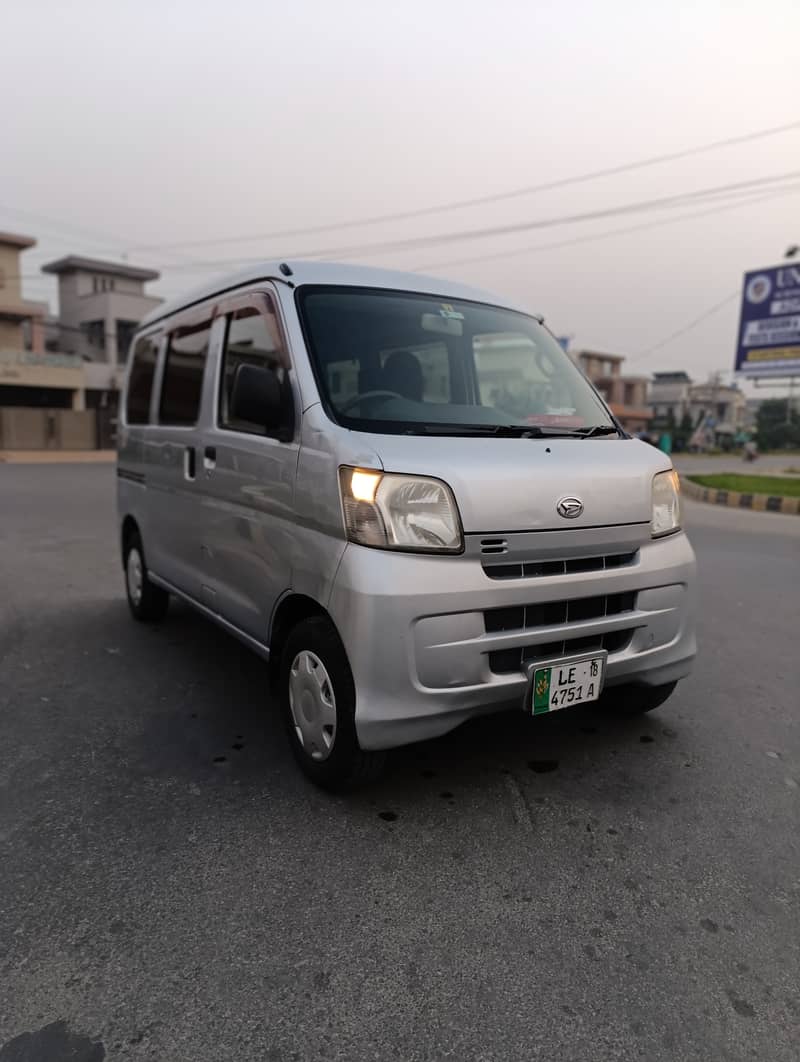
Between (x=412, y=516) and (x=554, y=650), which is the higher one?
(x=412, y=516)

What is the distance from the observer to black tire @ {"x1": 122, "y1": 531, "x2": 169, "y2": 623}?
16.6ft

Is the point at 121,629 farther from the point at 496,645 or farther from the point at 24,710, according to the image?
the point at 496,645

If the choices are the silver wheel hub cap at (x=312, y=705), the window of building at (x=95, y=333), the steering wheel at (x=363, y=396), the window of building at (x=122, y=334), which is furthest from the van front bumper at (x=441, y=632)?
the window of building at (x=95, y=333)

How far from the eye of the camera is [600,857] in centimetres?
249

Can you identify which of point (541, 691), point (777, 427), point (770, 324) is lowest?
point (541, 691)

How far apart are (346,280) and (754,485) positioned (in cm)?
1747

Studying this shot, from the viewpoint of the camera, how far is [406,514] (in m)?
2.51

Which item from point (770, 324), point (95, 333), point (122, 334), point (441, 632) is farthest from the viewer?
point (95, 333)

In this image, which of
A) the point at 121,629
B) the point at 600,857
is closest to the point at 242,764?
the point at 600,857

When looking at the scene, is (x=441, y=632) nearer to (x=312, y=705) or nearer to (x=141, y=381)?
(x=312, y=705)

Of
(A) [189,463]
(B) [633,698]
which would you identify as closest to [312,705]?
(B) [633,698]

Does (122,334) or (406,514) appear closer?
(406,514)

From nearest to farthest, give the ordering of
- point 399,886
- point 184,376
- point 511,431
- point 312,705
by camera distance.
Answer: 1. point 399,886
2. point 312,705
3. point 511,431
4. point 184,376

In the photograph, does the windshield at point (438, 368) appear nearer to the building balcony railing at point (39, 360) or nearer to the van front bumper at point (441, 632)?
the van front bumper at point (441, 632)
